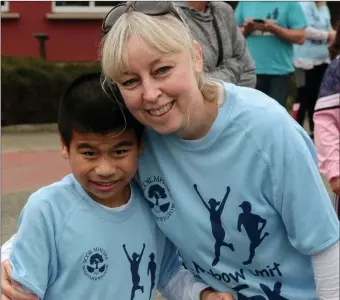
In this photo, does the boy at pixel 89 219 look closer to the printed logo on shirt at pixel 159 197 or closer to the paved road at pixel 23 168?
the printed logo on shirt at pixel 159 197

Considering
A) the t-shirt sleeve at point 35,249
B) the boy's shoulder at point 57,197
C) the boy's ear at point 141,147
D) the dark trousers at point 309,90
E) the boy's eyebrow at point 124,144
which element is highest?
the boy's eyebrow at point 124,144

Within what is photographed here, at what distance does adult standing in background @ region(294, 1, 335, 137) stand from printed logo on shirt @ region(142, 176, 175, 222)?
4949 millimetres

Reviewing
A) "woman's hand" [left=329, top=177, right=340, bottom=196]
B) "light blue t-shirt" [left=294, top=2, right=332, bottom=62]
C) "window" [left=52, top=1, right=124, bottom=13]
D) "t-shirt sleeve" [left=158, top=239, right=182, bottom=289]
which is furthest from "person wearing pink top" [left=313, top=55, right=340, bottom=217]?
"window" [left=52, top=1, right=124, bottom=13]

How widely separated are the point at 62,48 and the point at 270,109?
11.3 metres

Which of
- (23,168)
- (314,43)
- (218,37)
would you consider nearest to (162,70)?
(218,37)

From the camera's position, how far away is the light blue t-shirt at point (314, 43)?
699 cm

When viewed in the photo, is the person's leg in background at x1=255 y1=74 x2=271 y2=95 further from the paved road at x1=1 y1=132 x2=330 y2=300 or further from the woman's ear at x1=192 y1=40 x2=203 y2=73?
the woman's ear at x1=192 y1=40 x2=203 y2=73

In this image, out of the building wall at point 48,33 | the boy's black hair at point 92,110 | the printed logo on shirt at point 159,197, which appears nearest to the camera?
the boy's black hair at point 92,110

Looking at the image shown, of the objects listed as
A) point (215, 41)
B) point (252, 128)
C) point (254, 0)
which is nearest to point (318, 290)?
point (252, 128)

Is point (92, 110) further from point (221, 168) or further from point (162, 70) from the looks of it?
point (221, 168)

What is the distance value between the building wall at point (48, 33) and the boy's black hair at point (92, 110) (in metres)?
10.6

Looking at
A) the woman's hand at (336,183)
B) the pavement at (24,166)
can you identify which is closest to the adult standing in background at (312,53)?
the pavement at (24,166)

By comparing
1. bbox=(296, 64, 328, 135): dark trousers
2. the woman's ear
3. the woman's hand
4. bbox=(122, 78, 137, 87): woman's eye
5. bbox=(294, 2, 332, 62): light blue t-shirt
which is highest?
the woman's ear

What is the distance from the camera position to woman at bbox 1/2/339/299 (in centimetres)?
190
